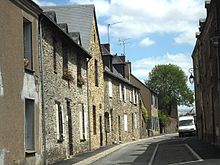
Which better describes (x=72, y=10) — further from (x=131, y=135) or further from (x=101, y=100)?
(x=131, y=135)

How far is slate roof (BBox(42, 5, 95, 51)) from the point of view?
3353 centimetres

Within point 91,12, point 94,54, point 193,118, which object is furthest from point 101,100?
point 193,118

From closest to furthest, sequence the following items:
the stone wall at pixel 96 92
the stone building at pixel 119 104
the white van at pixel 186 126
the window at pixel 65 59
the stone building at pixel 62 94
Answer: the stone building at pixel 62 94 < the window at pixel 65 59 < the stone wall at pixel 96 92 < the stone building at pixel 119 104 < the white van at pixel 186 126

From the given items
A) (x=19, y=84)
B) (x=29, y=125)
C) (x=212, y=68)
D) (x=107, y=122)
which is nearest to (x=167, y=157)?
(x=29, y=125)

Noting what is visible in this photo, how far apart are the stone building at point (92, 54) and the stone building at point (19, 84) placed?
39.9ft

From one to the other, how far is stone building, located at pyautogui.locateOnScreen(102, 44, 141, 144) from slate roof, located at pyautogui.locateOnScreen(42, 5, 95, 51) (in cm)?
530

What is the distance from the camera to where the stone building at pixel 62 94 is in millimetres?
20766

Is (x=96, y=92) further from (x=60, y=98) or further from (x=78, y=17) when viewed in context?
(x=60, y=98)

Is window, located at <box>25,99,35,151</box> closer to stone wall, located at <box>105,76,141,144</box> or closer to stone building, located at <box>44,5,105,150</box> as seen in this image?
stone building, located at <box>44,5,105,150</box>

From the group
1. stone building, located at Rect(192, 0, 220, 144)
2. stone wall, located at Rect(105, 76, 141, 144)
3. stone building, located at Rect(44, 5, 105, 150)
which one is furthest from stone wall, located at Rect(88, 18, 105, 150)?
stone building, located at Rect(192, 0, 220, 144)

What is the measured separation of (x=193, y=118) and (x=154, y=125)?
17755mm

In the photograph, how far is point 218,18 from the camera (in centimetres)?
2606

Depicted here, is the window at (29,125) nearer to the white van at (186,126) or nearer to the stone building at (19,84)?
the stone building at (19,84)

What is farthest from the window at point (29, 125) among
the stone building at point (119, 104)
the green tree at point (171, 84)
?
the green tree at point (171, 84)
